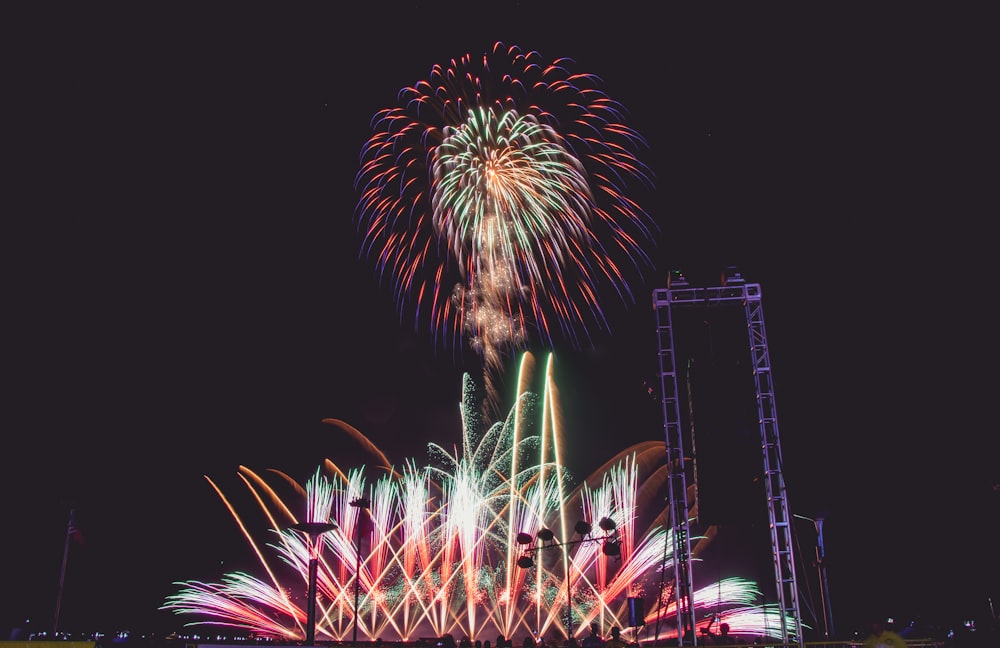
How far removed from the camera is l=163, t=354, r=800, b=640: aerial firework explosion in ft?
88.6

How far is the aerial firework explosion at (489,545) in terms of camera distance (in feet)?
88.6

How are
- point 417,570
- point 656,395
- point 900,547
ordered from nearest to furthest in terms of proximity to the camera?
1. point 656,395
2. point 900,547
3. point 417,570

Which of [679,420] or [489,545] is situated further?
[489,545]

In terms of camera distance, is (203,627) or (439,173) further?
(203,627)

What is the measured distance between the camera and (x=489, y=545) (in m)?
30.9

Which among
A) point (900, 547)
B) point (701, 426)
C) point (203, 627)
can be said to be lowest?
point (203, 627)

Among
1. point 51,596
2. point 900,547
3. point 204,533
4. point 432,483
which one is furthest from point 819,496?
point 51,596

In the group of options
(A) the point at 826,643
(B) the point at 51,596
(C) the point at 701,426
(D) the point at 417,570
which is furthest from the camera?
(B) the point at 51,596

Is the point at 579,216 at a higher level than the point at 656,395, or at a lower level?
higher

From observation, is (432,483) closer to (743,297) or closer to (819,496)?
(819,496)

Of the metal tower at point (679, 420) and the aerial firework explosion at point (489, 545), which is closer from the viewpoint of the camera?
the metal tower at point (679, 420)

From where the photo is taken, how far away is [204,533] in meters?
38.6

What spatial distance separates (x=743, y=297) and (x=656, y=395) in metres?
2.44

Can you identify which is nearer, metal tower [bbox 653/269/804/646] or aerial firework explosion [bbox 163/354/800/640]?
metal tower [bbox 653/269/804/646]
